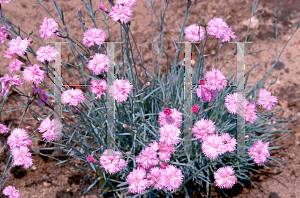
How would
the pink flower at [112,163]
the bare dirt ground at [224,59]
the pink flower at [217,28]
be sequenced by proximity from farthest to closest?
the bare dirt ground at [224,59] < the pink flower at [217,28] < the pink flower at [112,163]

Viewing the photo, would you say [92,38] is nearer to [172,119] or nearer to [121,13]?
[121,13]

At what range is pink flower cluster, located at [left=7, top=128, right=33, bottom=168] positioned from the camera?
54.1 inches

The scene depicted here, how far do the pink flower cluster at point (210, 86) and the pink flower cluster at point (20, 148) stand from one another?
106cm

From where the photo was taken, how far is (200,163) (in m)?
1.78

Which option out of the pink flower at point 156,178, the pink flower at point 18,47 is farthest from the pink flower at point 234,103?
the pink flower at point 18,47

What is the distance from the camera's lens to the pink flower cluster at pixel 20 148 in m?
1.37

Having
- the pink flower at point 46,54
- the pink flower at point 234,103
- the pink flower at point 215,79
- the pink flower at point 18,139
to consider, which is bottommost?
the pink flower at point 18,139

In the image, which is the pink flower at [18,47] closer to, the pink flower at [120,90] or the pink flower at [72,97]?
the pink flower at [72,97]

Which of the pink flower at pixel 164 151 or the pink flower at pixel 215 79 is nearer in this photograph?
the pink flower at pixel 164 151

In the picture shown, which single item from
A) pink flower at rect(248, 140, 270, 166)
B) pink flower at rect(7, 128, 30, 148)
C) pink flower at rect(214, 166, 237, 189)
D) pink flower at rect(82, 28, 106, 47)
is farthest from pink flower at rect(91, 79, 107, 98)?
pink flower at rect(248, 140, 270, 166)

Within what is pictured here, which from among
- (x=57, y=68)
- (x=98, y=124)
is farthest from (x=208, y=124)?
(x=57, y=68)

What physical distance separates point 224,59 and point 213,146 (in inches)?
68.8

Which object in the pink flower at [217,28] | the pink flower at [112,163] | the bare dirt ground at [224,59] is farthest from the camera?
the bare dirt ground at [224,59]

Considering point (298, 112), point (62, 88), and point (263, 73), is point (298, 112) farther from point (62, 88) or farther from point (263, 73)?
point (62, 88)
